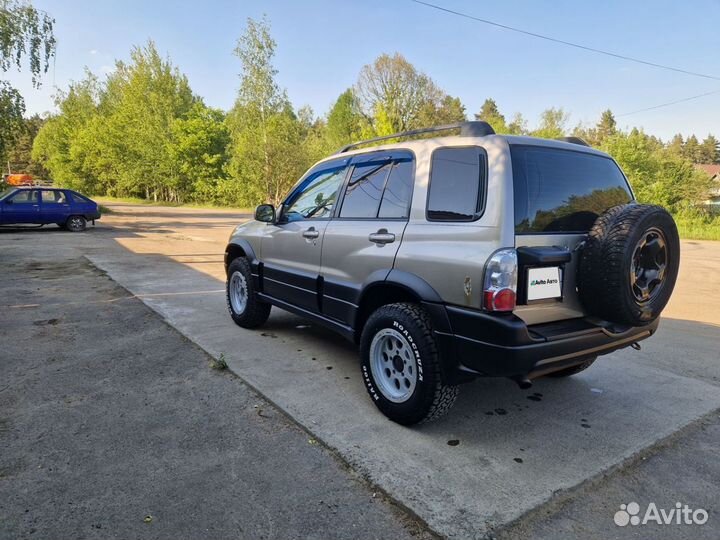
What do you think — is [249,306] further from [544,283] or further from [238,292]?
[544,283]

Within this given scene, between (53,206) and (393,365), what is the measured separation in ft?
57.3

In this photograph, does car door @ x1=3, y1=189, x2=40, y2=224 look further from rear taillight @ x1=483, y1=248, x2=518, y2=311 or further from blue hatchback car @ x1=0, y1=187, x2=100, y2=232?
rear taillight @ x1=483, y1=248, x2=518, y2=311

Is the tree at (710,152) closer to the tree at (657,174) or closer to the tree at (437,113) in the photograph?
the tree at (657,174)

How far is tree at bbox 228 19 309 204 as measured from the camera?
101ft

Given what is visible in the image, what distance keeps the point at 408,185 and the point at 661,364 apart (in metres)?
3.22

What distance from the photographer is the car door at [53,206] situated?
52.3 feet

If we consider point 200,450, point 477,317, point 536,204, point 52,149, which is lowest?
point 200,450

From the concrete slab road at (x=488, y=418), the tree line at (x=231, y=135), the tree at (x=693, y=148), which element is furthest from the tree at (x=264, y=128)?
the tree at (x=693, y=148)

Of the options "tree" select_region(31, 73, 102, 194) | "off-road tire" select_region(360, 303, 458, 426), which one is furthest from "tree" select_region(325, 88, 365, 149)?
"off-road tire" select_region(360, 303, 458, 426)

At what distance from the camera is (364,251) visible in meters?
3.33

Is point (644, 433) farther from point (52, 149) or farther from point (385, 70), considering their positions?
point (52, 149)

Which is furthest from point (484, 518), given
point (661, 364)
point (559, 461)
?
point (661, 364)

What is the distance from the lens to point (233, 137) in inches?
1368

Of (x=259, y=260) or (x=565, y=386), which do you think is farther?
(x=259, y=260)
